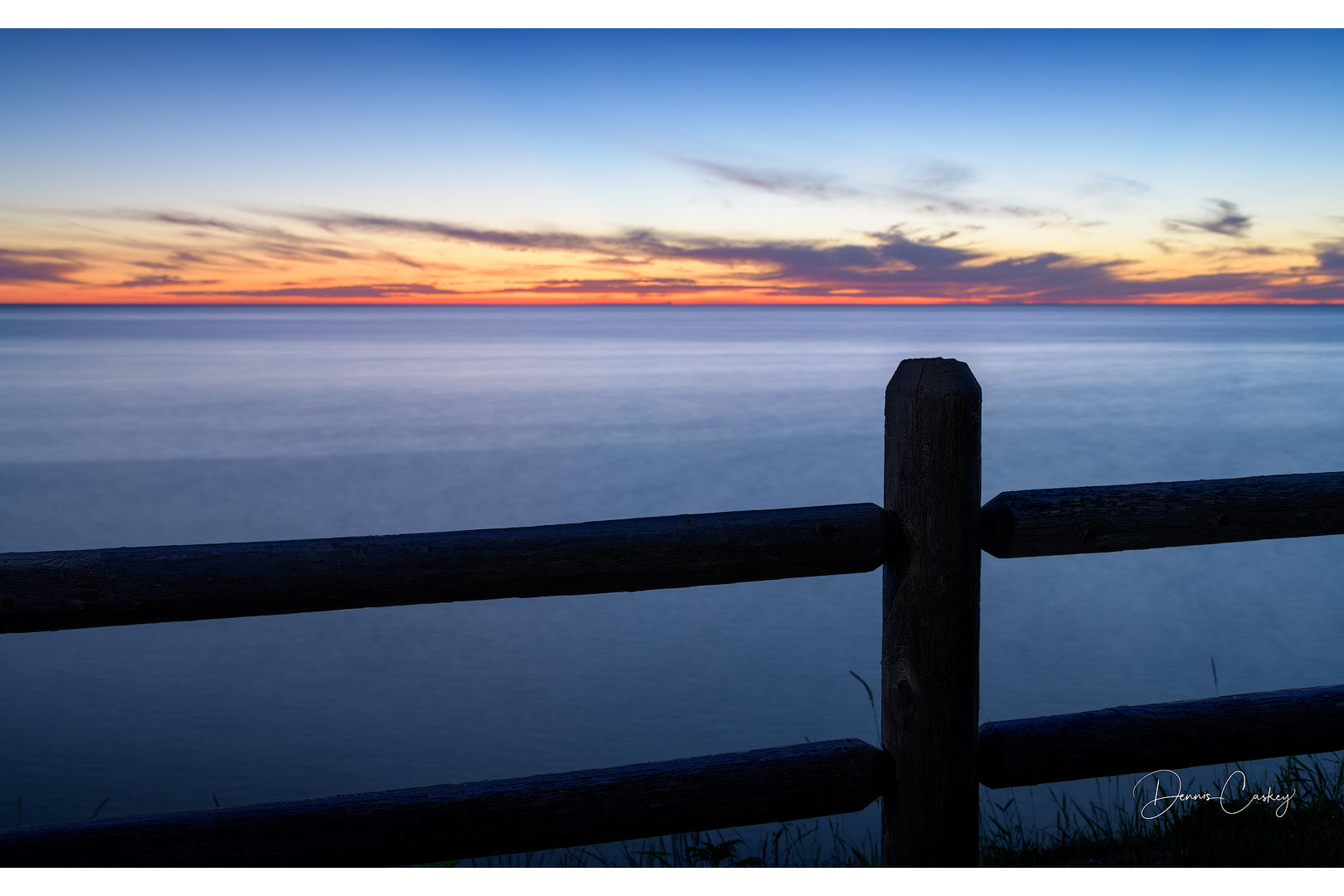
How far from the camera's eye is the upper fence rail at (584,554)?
6.99 ft

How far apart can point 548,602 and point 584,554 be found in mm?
6595

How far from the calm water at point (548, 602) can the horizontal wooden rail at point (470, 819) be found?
10.9 ft

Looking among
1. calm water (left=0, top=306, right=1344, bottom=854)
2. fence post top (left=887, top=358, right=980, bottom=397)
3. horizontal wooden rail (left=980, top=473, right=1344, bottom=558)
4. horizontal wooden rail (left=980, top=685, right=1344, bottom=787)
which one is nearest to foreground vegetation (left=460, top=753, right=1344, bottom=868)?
horizontal wooden rail (left=980, top=685, right=1344, bottom=787)

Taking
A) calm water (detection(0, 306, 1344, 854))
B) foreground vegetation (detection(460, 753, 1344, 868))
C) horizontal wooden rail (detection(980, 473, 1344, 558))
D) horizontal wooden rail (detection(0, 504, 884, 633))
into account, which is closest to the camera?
horizontal wooden rail (detection(0, 504, 884, 633))

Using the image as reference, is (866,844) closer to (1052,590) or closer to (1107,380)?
(1052,590)

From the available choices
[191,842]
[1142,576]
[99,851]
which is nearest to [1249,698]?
[191,842]

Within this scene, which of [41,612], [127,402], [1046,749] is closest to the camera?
[41,612]

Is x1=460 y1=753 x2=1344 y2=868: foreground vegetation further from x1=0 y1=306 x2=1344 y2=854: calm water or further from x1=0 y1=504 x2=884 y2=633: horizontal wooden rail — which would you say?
x1=0 y1=306 x2=1344 y2=854: calm water

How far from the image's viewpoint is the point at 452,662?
7.39 metres

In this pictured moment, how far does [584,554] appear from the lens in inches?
90.1

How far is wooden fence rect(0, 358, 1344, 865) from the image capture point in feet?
7.17

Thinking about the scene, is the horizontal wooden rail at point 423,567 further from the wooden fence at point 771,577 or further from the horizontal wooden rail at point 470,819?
the horizontal wooden rail at point 470,819

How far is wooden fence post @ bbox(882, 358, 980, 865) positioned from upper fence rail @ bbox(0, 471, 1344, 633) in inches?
3.5

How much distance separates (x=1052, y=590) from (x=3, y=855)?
8.35 metres
